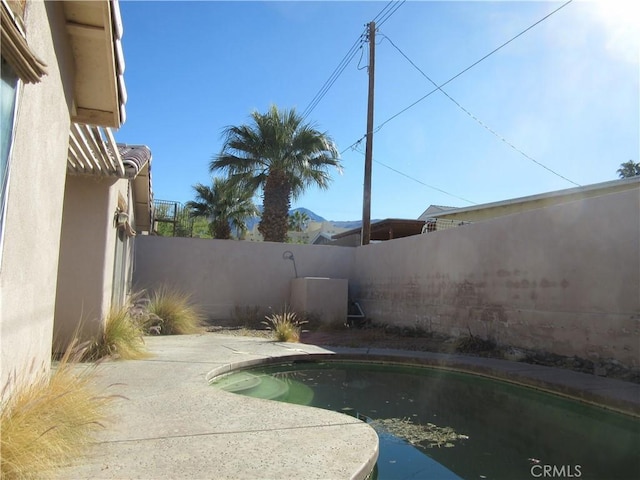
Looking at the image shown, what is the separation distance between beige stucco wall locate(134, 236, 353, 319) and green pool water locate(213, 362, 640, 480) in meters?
6.46

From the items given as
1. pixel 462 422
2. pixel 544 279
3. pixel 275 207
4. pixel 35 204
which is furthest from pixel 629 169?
pixel 35 204

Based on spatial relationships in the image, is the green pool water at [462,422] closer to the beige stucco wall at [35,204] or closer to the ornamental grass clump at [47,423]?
the ornamental grass clump at [47,423]

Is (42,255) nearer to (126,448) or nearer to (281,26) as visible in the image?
(126,448)

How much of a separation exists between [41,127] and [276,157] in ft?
40.4

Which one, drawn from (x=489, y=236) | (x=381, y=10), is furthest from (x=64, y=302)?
(x=381, y=10)

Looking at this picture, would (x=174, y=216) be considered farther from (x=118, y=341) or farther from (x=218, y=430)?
(x=218, y=430)

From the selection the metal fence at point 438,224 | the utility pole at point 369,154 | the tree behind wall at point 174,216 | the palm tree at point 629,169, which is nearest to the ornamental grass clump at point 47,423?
the utility pole at point 369,154

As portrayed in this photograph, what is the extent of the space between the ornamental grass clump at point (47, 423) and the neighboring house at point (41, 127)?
188mm

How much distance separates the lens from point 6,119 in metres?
2.41

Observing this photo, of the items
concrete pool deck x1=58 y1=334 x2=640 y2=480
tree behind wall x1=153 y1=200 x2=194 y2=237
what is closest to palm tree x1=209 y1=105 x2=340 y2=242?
tree behind wall x1=153 y1=200 x2=194 y2=237

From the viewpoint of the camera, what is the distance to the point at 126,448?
10.4 ft

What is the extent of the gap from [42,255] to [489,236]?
769cm

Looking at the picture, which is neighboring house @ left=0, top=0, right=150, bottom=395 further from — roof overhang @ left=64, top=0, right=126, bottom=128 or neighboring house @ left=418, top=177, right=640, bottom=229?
neighboring house @ left=418, top=177, right=640, bottom=229

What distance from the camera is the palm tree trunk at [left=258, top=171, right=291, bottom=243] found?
619 inches
